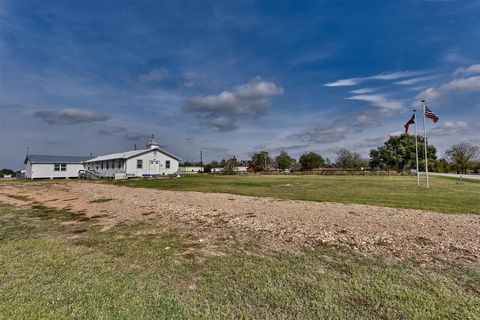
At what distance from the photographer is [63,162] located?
1596 inches

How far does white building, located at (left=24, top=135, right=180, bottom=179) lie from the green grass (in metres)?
29.9

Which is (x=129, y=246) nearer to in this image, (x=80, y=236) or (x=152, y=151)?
(x=80, y=236)

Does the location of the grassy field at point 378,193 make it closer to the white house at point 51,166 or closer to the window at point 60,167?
the white house at point 51,166

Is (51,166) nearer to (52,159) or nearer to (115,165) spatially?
(52,159)

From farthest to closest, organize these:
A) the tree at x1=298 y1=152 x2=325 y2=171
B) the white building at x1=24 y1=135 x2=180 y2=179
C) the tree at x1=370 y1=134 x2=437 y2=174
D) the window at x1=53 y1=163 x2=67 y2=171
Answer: the tree at x1=298 y1=152 x2=325 y2=171 < the tree at x1=370 y1=134 x2=437 y2=174 < the window at x1=53 y1=163 x2=67 y2=171 < the white building at x1=24 y1=135 x2=180 y2=179

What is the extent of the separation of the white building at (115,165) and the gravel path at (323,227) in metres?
26.0

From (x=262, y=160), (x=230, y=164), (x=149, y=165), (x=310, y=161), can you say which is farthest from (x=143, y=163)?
(x=310, y=161)

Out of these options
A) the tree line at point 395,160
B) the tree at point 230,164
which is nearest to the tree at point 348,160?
the tree line at point 395,160

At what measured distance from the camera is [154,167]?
35750 millimetres

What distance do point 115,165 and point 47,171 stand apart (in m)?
12.4

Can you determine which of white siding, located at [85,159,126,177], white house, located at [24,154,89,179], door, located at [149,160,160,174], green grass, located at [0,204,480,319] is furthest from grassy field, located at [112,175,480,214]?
white house, located at [24,154,89,179]

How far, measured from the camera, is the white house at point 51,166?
3738cm

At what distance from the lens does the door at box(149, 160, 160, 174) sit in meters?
35.3

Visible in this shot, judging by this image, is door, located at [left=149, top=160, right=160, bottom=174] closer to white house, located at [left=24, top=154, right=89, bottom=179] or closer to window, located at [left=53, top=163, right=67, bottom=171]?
white house, located at [left=24, top=154, right=89, bottom=179]
